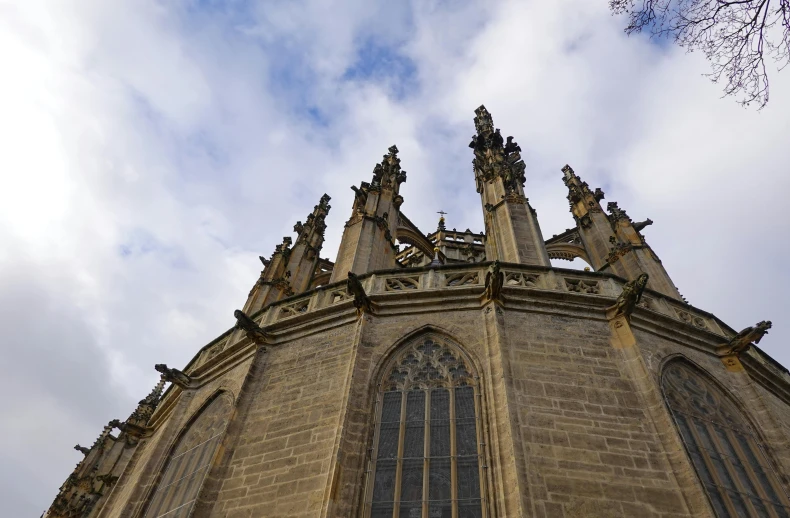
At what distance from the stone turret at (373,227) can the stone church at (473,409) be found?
7.67 ft

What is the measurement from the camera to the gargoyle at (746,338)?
8.84 meters

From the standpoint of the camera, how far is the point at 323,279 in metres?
17.7

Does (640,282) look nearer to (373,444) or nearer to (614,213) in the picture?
(373,444)

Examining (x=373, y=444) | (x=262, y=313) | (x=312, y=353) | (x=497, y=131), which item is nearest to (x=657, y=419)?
(x=373, y=444)

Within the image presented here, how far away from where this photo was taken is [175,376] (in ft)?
33.6

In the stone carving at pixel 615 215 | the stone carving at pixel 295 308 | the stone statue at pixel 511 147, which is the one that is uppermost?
the stone statue at pixel 511 147

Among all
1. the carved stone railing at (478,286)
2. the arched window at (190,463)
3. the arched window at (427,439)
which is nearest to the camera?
the arched window at (427,439)

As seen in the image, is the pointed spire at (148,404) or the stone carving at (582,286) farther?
the pointed spire at (148,404)

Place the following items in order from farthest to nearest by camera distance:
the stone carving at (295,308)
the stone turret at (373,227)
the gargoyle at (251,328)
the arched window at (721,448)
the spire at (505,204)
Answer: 1. the stone turret at (373,227)
2. the spire at (505,204)
3. the stone carving at (295,308)
4. the gargoyle at (251,328)
5. the arched window at (721,448)

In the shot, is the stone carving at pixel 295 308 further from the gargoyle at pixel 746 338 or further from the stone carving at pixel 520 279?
the gargoyle at pixel 746 338

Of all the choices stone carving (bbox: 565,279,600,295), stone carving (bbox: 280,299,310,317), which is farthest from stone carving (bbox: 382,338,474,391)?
stone carving (bbox: 280,299,310,317)

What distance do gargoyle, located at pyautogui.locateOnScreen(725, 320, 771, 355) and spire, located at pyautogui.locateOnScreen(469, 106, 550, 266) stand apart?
358cm

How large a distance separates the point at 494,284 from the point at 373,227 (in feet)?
20.2

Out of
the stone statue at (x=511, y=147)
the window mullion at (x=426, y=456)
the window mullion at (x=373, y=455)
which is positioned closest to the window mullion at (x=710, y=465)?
the window mullion at (x=426, y=456)
